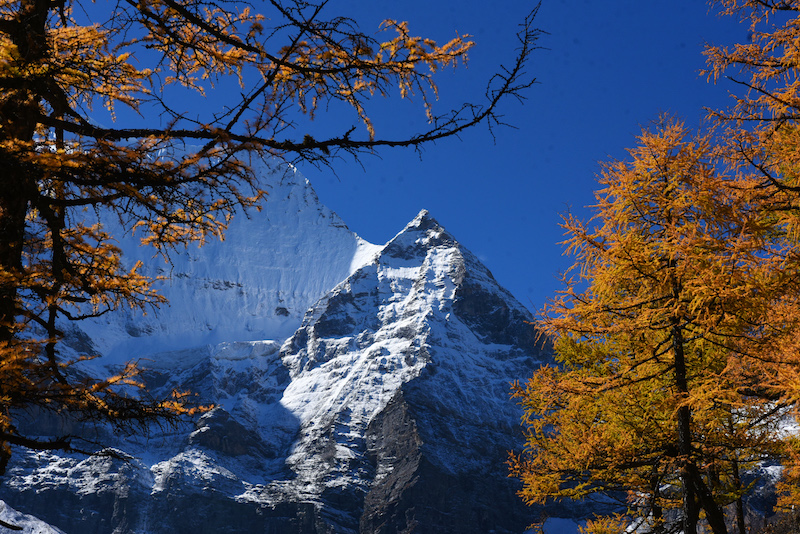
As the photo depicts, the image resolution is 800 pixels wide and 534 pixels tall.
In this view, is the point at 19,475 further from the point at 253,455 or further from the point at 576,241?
the point at 576,241

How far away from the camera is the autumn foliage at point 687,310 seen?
598cm

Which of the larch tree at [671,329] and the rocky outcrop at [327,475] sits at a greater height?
the rocky outcrop at [327,475]

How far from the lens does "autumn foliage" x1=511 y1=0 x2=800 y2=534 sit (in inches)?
236

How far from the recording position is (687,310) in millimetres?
6703

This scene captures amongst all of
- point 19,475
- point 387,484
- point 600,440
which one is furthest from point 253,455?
point 600,440

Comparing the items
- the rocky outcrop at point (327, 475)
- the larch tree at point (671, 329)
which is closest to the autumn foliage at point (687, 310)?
the larch tree at point (671, 329)

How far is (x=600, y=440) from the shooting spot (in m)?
7.55

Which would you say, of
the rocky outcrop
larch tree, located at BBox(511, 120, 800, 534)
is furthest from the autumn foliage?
the rocky outcrop

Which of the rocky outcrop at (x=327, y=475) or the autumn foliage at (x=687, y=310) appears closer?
the autumn foliage at (x=687, y=310)

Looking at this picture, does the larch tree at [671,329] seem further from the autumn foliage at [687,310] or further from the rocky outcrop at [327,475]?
the rocky outcrop at [327,475]

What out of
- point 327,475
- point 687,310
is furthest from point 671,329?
point 327,475

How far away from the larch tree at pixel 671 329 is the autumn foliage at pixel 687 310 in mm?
20

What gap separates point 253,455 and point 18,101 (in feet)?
645

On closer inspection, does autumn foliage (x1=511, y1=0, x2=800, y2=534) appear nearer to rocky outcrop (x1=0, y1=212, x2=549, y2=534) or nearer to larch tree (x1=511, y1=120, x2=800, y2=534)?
larch tree (x1=511, y1=120, x2=800, y2=534)
